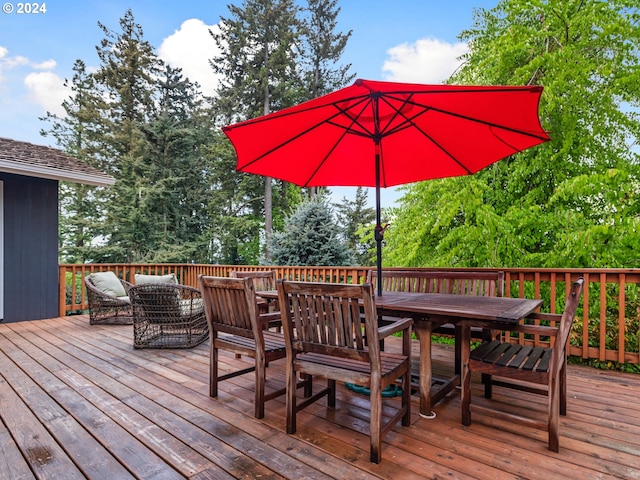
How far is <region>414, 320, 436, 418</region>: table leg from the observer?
229cm

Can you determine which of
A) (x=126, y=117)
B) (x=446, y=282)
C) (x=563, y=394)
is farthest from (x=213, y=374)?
(x=126, y=117)

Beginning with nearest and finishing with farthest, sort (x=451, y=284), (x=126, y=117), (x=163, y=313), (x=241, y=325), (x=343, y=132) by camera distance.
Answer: (x=241, y=325)
(x=343, y=132)
(x=451, y=284)
(x=163, y=313)
(x=126, y=117)

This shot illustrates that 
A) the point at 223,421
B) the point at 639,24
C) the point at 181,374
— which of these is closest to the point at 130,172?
the point at 181,374

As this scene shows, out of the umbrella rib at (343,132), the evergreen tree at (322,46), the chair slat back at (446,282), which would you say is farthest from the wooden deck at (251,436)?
the evergreen tree at (322,46)

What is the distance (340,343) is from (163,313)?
286cm

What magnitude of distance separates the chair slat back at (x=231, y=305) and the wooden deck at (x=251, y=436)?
543 millimetres

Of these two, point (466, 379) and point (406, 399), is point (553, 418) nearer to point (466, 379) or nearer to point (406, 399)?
point (466, 379)

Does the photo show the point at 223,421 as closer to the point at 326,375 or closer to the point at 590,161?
the point at 326,375

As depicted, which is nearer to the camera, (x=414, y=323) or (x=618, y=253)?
(x=414, y=323)

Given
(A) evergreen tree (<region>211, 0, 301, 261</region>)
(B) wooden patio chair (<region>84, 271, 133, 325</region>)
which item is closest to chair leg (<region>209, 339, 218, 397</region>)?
(B) wooden patio chair (<region>84, 271, 133, 325</region>)

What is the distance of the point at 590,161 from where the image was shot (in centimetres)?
470

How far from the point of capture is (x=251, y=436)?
2.04 m

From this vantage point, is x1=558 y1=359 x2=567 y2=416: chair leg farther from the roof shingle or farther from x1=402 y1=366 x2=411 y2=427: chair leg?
the roof shingle

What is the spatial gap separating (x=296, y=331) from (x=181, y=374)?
1676mm
